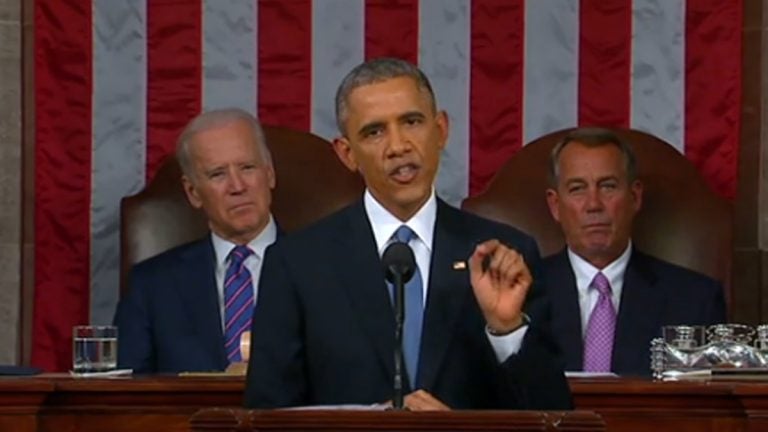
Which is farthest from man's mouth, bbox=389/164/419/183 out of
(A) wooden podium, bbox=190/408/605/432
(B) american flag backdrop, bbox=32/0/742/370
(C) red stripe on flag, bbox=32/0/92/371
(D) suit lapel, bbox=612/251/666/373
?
(C) red stripe on flag, bbox=32/0/92/371

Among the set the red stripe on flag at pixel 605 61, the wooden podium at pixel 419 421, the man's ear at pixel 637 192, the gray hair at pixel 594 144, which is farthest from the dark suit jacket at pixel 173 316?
the wooden podium at pixel 419 421

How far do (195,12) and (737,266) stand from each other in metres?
2.19

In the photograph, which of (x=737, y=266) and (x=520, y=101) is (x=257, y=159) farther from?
(x=737, y=266)

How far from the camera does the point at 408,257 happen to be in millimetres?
4344

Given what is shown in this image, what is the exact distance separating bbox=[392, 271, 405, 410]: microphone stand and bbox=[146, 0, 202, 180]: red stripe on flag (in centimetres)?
353

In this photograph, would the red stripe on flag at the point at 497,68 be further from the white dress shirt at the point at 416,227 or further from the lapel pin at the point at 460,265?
the lapel pin at the point at 460,265

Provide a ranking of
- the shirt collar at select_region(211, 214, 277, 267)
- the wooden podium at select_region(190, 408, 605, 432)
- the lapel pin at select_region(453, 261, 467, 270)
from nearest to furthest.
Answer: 1. the wooden podium at select_region(190, 408, 605, 432)
2. the lapel pin at select_region(453, 261, 467, 270)
3. the shirt collar at select_region(211, 214, 277, 267)

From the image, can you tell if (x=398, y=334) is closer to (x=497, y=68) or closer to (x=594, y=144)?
(x=594, y=144)

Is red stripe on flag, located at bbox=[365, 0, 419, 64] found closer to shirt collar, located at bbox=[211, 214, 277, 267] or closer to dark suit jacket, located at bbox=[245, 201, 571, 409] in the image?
shirt collar, located at bbox=[211, 214, 277, 267]

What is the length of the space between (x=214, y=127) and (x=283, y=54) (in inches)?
37.0

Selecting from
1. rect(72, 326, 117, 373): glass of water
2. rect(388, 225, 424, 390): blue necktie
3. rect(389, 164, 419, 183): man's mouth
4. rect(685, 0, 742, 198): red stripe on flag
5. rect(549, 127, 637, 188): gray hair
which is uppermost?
rect(685, 0, 742, 198): red stripe on flag

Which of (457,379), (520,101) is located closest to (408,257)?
(457,379)

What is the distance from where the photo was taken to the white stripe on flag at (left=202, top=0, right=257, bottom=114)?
7805 millimetres

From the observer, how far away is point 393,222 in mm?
4848
